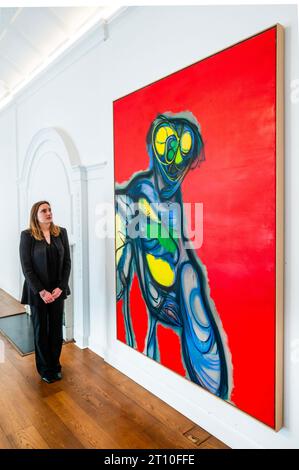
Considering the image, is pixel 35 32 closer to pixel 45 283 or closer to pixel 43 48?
pixel 43 48

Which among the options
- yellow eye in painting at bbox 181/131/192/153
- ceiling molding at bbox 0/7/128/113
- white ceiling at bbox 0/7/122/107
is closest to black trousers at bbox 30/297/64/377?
yellow eye in painting at bbox 181/131/192/153

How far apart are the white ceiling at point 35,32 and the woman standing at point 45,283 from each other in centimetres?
201

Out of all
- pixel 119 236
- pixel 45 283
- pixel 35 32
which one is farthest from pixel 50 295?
pixel 35 32

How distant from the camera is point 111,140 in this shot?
3.16m

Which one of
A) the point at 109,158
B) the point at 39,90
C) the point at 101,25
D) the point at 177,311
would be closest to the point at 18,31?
the point at 39,90

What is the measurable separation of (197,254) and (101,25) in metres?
2.46

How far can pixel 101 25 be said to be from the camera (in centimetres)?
315

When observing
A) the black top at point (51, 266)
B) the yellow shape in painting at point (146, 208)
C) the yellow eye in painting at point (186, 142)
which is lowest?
the black top at point (51, 266)

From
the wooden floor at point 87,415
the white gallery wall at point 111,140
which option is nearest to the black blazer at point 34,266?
the white gallery wall at point 111,140

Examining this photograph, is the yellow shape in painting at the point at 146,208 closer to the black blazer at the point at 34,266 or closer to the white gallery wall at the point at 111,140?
the white gallery wall at the point at 111,140

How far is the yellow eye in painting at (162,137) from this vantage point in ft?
8.15

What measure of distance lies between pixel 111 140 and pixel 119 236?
94 centimetres

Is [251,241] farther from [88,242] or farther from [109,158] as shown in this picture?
[88,242]

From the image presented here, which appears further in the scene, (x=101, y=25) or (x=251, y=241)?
(x=101, y=25)
